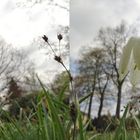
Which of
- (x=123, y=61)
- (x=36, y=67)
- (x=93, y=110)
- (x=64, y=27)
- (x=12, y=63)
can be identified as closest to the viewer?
(x=123, y=61)

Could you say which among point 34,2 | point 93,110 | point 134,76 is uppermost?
point 34,2

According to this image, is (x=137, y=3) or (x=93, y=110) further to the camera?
(x=137, y=3)

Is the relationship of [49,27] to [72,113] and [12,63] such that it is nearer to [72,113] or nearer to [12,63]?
[12,63]

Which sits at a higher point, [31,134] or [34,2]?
[34,2]

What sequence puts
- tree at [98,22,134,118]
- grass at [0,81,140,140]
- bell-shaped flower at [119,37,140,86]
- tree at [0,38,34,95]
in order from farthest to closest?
tree at [0,38,34,95], tree at [98,22,134,118], grass at [0,81,140,140], bell-shaped flower at [119,37,140,86]

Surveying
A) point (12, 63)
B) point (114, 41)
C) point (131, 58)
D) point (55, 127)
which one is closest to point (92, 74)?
point (114, 41)

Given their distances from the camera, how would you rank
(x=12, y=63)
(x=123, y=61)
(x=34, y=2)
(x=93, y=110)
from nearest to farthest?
1. (x=123, y=61)
2. (x=93, y=110)
3. (x=34, y=2)
4. (x=12, y=63)

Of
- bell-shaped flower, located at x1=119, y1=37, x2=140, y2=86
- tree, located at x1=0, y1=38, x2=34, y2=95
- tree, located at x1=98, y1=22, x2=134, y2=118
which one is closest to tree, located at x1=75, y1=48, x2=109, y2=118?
tree, located at x1=98, y1=22, x2=134, y2=118

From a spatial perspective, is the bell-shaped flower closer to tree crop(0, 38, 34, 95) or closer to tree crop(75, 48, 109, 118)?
tree crop(75, 48, 109, 118)

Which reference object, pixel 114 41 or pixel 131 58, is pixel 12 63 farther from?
pixel 131 58

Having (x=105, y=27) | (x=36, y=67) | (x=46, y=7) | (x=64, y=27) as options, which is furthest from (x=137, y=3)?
(x=36, y=67)
